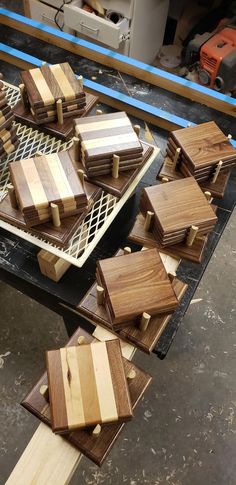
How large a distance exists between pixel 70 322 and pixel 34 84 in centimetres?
111

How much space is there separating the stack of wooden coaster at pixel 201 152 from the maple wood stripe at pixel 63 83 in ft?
1.63

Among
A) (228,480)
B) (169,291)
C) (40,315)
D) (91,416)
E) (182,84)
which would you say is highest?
(182,84)

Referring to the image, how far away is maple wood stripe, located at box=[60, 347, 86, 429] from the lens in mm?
1177

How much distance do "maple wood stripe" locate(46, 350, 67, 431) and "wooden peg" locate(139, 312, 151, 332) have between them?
0.30m

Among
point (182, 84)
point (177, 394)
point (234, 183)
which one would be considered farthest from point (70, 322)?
point (182, 84)

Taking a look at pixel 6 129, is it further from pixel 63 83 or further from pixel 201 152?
pixel 201 152

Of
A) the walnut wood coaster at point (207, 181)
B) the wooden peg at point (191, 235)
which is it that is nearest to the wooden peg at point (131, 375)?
the wooden peg at point (191, 235)

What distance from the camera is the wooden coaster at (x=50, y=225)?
150cm

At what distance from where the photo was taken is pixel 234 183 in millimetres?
2041

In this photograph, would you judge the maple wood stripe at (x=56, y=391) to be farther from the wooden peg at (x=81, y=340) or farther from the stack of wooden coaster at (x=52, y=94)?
the stack of wooden coaster at (x=52, y=94)

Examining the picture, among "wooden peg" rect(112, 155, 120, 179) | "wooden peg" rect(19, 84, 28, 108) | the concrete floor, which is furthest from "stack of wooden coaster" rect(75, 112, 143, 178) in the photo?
the concrete floor

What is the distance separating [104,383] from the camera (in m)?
1.23

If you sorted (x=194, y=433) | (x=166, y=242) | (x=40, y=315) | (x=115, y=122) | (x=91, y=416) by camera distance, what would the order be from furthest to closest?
(x=40, y=315) → (x=194, y=433) → (x=115, y=122) → (x=166, y=242) → (x=91, y=416)

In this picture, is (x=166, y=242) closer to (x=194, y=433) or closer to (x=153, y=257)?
(x=153, y=257)
